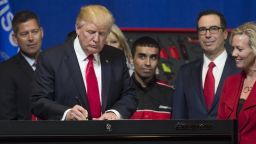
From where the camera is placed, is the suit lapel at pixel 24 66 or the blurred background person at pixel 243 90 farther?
the suit lapel at pixel 24 66

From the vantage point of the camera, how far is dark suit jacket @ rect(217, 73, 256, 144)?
3512mm

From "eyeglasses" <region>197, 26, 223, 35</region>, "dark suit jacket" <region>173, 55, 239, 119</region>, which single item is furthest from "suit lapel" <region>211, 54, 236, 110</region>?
"eyeglasses" <region>197, 26, 223, 35</region>

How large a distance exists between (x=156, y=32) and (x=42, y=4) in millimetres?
990

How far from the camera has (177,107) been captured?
14.4 feet

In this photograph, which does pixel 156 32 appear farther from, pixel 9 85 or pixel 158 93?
pixel 9 85

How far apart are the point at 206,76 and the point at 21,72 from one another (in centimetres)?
Result: 122

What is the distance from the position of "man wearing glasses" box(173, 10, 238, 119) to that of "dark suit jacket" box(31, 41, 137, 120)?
918 millimetres

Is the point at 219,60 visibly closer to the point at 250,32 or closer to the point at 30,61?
the point at 250,32

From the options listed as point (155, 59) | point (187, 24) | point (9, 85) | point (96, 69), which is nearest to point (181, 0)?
point (187, 24)

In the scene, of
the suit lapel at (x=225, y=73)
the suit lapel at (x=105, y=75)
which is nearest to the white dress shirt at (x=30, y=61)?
the suit lapel at (x=105, y=75)

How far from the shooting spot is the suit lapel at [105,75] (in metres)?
3.36

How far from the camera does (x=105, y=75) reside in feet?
11.2

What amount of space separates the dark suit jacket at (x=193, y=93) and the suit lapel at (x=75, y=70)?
1.16 metres

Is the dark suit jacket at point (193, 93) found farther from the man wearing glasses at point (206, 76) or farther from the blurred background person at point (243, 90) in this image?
the blurred background person at point (243, 90)
